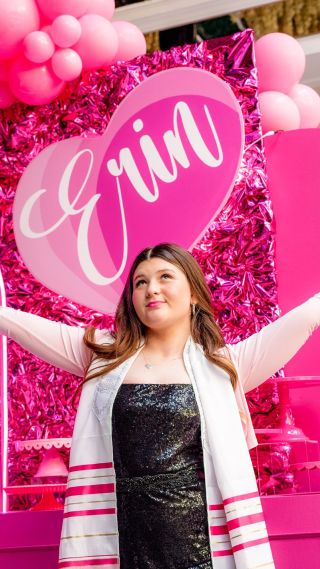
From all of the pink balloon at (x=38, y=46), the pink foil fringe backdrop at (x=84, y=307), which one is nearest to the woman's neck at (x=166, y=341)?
the pink foil fringe backdrop at (x=84, y=307)

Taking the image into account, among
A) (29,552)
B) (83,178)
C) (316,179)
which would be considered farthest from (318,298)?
(83,178)

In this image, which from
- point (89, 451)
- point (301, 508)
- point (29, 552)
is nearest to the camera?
point (89, 451)

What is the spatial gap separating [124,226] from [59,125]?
56 cm

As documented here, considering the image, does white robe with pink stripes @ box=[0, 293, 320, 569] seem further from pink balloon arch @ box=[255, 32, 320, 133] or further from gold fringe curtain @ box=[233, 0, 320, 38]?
gold fringe curtain @ box=[233, 0, 320, 38]

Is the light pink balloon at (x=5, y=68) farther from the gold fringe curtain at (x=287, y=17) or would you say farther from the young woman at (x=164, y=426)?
the gold fringe curtain at (x=287, y=17)

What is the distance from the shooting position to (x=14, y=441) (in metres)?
3.48

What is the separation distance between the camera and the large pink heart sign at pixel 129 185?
3346 millimetres

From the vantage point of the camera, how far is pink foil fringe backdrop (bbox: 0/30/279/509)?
3.30 metres

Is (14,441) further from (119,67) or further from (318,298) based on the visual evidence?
(318,298)

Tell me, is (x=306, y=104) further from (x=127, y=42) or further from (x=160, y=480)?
(x=160, y=480)

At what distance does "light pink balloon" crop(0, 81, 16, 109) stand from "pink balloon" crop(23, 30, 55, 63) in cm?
29

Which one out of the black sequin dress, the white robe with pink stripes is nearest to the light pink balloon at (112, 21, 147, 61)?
the white robe with pink stripes

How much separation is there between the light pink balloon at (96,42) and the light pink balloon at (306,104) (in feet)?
3.04

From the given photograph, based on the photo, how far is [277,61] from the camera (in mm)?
3744
